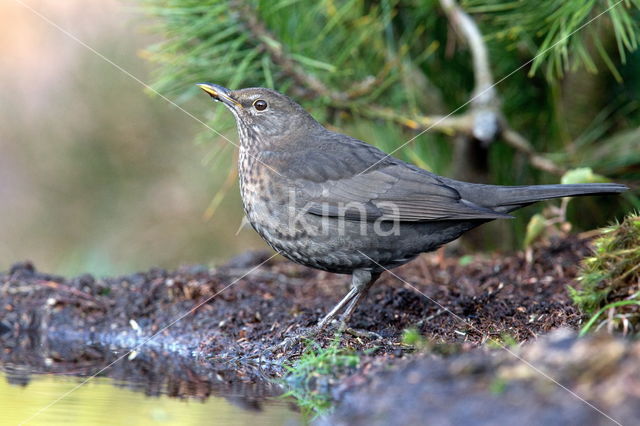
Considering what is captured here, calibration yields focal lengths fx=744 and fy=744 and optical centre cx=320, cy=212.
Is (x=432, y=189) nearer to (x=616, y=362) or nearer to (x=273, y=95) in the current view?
(x=273, y=95)

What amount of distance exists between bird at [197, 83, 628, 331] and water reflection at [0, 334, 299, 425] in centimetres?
86

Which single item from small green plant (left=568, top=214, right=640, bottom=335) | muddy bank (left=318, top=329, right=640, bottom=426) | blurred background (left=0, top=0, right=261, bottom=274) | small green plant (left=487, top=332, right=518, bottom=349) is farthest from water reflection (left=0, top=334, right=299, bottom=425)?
blurred background (left=0, top=0, right=261, bottom=274)

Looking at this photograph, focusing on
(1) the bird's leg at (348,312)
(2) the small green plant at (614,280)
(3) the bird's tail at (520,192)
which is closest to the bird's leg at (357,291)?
(1) the bird's leg at (348,312)

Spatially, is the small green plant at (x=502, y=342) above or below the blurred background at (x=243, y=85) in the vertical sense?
below

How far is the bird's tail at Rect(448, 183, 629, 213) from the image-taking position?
425cm

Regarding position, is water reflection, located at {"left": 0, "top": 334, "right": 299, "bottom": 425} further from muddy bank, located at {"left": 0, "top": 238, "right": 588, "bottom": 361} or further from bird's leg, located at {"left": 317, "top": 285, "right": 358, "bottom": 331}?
bird's leg, located at {"left": 317, "top": 285, "right": 358, "bottom": 331}

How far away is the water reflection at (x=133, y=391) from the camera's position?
3.07 meters

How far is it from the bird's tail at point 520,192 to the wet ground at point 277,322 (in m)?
0.57

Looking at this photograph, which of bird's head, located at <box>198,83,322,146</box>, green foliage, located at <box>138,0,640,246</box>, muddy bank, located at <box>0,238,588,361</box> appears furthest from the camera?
green foliage, located at <box>138,0,640,246</box>

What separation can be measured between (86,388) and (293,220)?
1.56 m

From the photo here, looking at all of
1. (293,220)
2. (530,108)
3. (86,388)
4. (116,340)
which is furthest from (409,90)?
(86,388)

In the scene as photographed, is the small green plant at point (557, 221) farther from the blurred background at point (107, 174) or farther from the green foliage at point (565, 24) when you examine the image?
the blurred background at point (107, 174)

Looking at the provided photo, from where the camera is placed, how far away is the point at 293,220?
4523mm

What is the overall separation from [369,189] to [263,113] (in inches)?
42.4
